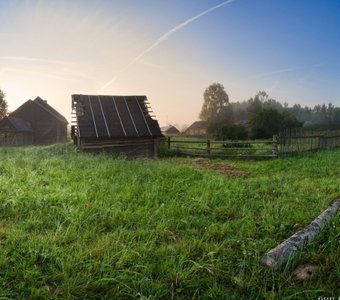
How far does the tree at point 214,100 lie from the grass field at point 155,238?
56.4 m

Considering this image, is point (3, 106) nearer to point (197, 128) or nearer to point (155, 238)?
point (197, 128)

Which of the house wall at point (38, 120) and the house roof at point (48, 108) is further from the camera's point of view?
the house roof at point (48, 108)

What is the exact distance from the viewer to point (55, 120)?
41.3 m

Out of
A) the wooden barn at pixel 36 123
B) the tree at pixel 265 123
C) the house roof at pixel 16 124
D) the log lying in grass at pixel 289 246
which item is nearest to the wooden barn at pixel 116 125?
the log lying in grass at pixel 289 246

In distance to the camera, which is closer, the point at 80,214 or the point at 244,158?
the point at 80,214

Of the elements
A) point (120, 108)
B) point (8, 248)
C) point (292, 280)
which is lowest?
point (292, 280)

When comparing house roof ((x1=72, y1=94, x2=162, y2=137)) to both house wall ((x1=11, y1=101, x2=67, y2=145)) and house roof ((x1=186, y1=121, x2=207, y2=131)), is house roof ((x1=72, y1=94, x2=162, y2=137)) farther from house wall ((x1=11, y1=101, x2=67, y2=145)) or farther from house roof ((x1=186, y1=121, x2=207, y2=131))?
house roof ((x1=186, y1=121, x2=207, y2=131))

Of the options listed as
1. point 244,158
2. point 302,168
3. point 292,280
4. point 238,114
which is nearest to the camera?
point 292,280

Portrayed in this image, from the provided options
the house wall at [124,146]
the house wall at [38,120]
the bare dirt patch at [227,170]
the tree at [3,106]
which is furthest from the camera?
the tree at [3,106]

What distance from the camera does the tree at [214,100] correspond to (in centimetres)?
6291

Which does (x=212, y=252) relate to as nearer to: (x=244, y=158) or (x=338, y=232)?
(x=338, y=232)

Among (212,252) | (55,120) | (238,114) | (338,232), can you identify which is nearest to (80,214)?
(212,252)

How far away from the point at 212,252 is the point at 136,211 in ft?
6.33

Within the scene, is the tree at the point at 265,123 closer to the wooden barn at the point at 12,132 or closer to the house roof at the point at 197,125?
the wooden barn at the point at 12,132
